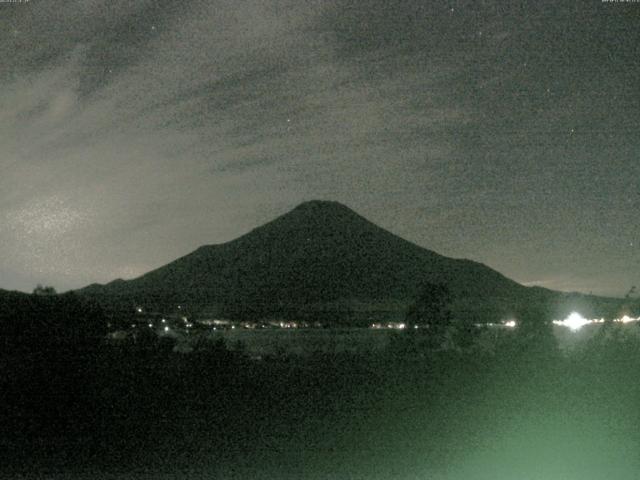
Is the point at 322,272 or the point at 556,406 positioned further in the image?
the point at 322,272

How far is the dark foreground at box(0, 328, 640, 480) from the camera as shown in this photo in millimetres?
11227

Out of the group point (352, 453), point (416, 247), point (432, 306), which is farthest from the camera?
point (416, 247)

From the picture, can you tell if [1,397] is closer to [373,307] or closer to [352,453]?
[352,453]

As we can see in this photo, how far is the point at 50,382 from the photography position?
13.1 meters

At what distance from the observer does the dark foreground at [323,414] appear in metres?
11.2

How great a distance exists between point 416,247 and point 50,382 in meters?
103

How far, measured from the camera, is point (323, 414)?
13344 millimetres

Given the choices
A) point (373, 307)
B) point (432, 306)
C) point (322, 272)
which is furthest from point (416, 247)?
point (432, 306)

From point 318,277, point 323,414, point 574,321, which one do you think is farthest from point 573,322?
point 318,277

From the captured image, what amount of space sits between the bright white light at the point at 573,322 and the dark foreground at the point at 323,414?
107cm

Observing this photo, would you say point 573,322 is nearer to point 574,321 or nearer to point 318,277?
point 574,321

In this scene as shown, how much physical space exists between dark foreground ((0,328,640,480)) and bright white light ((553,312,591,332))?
1.07 metres

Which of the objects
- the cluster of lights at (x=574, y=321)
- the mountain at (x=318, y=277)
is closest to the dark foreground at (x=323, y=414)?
the cluster of lights at (x=574, y=321)

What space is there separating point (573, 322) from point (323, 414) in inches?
208
